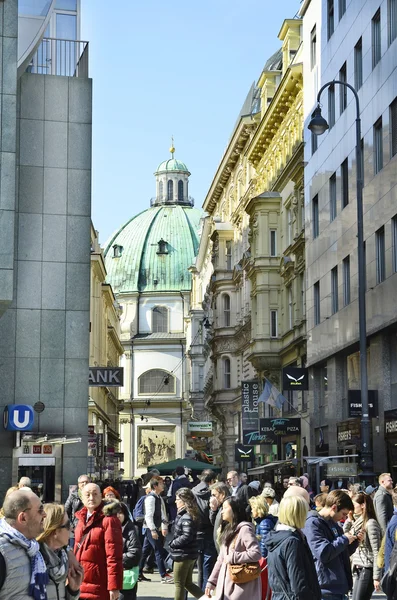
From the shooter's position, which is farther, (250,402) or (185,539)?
(250,402)

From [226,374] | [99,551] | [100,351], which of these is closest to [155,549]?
[99,551]

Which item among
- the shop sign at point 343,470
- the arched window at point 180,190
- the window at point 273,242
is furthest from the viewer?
the arched window at point 180,190

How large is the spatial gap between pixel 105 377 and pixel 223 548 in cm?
1771

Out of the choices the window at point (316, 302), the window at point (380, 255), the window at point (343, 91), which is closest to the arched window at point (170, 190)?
the window at point (316, 302)

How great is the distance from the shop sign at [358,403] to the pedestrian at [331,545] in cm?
1881

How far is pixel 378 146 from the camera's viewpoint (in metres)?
31.2

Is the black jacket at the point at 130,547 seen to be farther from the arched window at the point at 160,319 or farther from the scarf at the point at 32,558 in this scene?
the arched window at the point at 160,319

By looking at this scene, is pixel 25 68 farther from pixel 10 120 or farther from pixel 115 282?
pixel 115 282

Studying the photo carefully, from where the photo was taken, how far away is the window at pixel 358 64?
3378 cm

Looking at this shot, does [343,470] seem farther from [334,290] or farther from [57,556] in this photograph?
[57,556]

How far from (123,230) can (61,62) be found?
120 meters

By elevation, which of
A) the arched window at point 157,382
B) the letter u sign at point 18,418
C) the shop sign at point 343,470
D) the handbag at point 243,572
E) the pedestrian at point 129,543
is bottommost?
the handbag at point 243,572

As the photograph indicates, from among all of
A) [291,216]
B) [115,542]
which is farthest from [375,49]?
[115,542]

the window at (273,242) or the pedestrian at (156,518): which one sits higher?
the window at (273,242)
